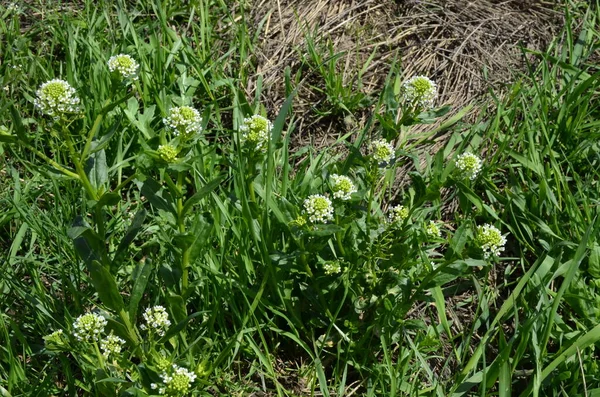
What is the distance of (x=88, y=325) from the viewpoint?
2.16 metres

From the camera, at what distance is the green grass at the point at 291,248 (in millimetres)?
2389

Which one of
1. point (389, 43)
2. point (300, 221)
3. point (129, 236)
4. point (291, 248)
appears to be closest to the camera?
point (129, 236)

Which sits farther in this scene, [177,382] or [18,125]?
[177,382]

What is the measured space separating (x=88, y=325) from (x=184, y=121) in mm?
678

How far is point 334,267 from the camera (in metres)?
2.53

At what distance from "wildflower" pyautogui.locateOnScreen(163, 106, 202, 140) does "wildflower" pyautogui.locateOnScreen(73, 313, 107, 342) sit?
2.02 ft

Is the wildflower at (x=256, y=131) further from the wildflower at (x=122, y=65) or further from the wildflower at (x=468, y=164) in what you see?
the wildflower at (x=468, y=164)

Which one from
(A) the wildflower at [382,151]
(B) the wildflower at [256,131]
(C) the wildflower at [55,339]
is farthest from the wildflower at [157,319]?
(A) the wildflower at [382,151]

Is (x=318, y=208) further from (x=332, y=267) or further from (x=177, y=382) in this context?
(x=177, y=382)

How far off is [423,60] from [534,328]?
164 cm

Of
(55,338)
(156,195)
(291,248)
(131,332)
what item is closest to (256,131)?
(156,195)

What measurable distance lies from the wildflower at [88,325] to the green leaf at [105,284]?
6 cm

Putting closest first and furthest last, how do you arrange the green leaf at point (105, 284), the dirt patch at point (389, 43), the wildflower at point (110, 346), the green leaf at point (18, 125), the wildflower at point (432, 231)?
the green leaf at point (18, 125) → the green leaf at point (105, 284) → the wildflower at point (110, 346) → the wildflower at point (432, 231) → the dirt patch at point (389, 43)

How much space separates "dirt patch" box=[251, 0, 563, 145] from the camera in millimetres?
3602
